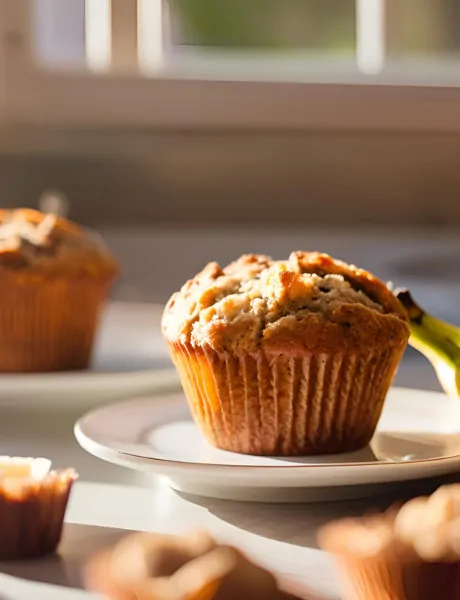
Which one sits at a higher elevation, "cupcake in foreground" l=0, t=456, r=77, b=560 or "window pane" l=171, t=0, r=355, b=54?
"window pane" l=171, t=0, r=355, b=54

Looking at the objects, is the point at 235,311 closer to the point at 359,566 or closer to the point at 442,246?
the point at 359,566

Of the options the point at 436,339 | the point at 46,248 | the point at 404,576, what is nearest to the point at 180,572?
the point at 404,576

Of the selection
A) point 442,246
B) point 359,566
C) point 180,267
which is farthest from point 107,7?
point 359,566

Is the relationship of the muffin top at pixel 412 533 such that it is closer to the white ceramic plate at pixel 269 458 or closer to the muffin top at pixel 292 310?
the white ceramic plate at pixel 269 458

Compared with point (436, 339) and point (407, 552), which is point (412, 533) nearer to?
point (407, 552)

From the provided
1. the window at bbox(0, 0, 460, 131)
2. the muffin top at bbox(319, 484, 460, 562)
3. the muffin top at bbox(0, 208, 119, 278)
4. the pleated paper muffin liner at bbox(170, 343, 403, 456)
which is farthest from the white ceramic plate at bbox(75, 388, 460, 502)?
the window at bbox(0, 0, 460, 131)

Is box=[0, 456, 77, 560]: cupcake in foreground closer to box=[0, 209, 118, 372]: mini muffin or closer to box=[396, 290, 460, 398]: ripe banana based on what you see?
box=[396, 290, 460, 398]: ripe banana
